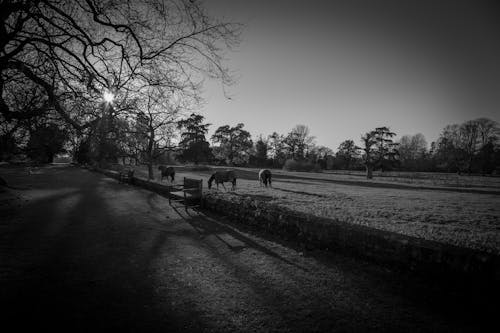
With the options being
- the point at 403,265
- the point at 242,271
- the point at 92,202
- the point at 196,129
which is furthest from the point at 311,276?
the point at 196,129

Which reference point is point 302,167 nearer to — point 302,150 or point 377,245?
point 302,150

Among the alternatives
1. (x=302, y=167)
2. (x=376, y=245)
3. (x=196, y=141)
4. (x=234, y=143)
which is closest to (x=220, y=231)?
(x=376, y=245)

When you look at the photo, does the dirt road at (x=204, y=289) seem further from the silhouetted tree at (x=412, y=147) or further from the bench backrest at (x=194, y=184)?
the silhouetted tree at (x=412, y=147)

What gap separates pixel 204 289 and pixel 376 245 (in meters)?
3.28

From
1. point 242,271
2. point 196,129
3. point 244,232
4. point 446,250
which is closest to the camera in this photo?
point 446,250

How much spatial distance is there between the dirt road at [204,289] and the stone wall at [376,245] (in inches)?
10.6

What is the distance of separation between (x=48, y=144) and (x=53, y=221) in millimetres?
2668

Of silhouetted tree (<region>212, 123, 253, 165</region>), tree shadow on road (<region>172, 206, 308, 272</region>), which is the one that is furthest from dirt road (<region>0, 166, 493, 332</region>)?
silhouetted tree (<region>212, 123, 253, 165</region>)

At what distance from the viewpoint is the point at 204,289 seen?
3.51 metres

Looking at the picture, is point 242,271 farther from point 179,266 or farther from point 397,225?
point 397,225

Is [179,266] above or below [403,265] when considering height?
below

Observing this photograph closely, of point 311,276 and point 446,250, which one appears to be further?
point 311,276

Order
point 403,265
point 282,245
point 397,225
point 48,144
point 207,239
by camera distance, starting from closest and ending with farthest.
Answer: point 403,265, point 282,245, point 207,239, point 397,225, point 48,144

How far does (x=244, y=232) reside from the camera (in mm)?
6363
